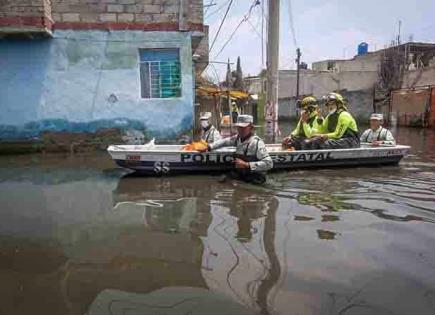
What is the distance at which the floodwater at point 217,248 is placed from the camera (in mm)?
3535

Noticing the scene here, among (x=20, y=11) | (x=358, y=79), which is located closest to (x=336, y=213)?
(x=20, y=11)

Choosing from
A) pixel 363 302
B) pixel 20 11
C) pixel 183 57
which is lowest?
pixel 363 302

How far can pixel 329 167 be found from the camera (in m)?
10.4

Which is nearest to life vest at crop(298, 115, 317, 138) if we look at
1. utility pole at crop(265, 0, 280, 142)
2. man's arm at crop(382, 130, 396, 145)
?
man's arm at crop(382, 130, 396, 145)

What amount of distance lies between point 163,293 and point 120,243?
4.95 feet

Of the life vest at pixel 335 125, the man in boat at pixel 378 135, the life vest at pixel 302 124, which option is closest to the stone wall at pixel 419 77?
the man in boat at pixel 378 135

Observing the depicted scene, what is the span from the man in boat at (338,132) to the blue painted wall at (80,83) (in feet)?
17.6

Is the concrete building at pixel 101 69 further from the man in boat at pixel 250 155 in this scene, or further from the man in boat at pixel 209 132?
the man in boat at pixel 250 155

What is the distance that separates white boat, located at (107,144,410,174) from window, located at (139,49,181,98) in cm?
491

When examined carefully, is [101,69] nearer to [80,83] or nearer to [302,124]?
[80,83]

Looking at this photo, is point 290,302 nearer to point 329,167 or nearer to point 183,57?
point 329,167

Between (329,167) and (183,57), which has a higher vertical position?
(183,57)

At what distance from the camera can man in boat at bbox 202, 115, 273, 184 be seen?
825 centimetres

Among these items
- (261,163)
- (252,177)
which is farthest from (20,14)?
(261,163)
